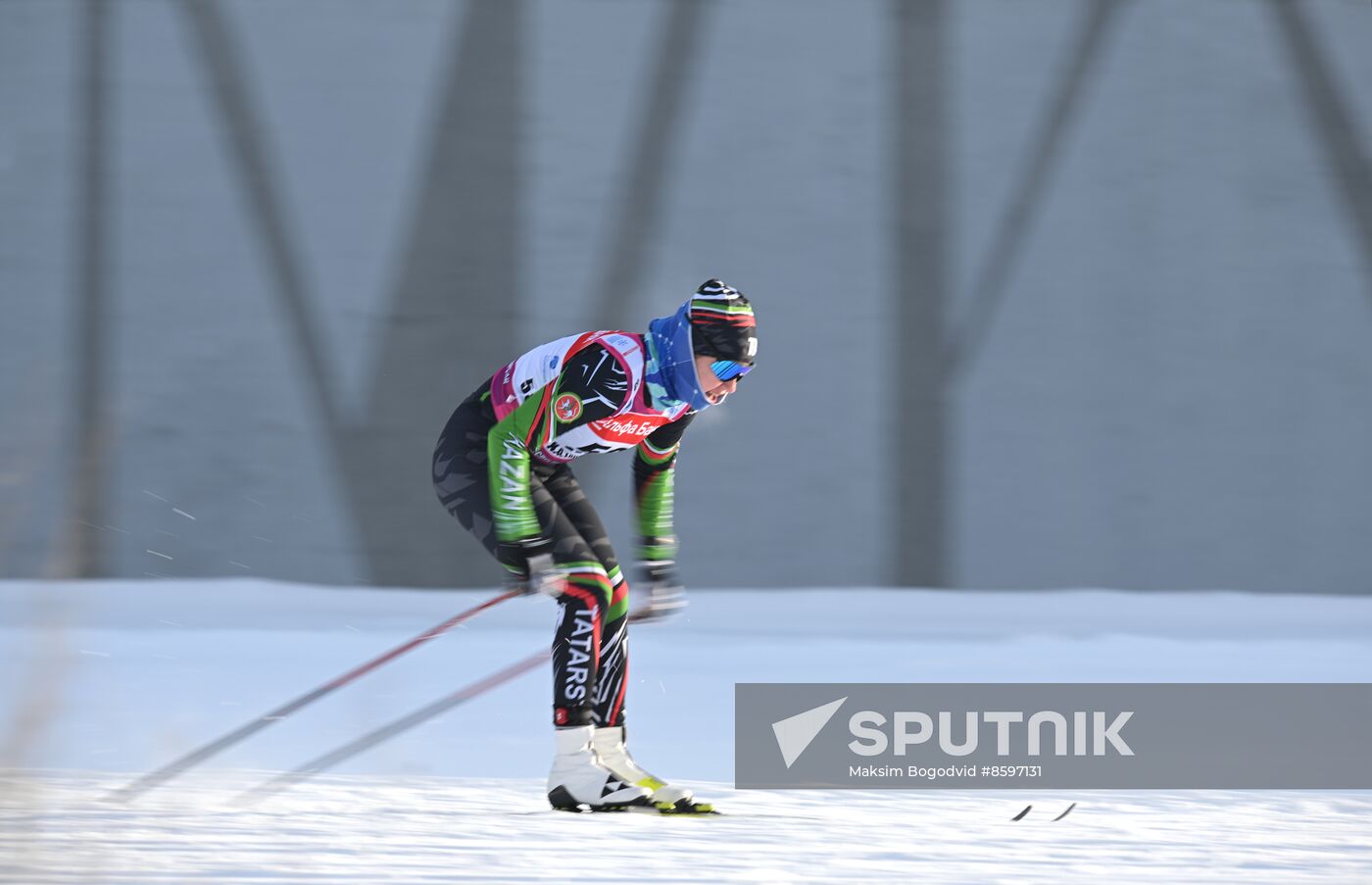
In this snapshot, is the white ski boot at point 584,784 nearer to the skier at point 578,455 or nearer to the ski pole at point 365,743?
the skier at point 578,455

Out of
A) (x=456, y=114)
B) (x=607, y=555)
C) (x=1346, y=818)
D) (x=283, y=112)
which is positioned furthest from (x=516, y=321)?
(x=1346, y=818)

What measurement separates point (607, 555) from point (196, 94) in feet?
14.9

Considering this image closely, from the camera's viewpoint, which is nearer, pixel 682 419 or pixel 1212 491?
pixel 682 419

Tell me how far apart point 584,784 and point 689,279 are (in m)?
3.81

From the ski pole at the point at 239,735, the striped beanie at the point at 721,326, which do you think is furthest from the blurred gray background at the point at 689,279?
the striped beanie at the point at 721,326

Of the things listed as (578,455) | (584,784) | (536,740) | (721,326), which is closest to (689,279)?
(536,740)

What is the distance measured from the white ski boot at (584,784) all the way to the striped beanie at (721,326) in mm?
1087

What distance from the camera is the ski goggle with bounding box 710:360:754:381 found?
133 inches

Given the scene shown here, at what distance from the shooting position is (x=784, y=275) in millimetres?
6812

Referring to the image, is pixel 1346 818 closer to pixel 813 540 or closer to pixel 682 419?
pixel 682 419

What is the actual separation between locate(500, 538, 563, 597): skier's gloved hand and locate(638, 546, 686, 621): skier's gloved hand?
36cm

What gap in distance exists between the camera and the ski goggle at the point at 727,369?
11.1 feet

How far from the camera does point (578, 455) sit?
3.64 m

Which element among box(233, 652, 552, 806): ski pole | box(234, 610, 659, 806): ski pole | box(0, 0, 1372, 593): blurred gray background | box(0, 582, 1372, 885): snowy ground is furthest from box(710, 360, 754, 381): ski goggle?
box(0, 0, 1372, 593): blurred gray background
